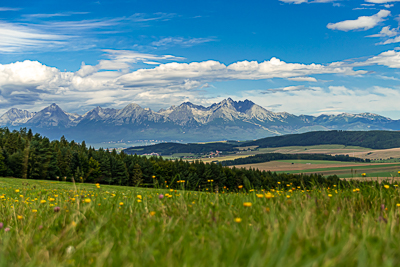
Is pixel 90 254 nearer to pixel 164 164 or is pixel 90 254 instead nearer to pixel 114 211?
pixel 114 211

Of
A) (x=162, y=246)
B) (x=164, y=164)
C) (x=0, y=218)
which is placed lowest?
(x=164, y=164)

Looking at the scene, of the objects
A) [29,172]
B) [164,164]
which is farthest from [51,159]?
[164,164]

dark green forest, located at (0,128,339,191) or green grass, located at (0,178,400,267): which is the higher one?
green grass, located at (0,178,400,267)

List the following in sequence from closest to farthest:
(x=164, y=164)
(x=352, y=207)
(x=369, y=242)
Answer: (x=369, y=242)
(x=352, y=207)
(x=164, y=164)

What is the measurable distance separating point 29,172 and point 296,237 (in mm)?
94785

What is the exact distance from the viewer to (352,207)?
5000 millimetres

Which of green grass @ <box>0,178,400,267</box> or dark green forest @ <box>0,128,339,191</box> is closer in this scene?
→ green grass @ <box>0,178,400,267</box>

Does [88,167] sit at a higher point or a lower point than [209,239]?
lower

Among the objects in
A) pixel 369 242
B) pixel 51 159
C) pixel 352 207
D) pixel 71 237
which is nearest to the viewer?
pixel 369 242

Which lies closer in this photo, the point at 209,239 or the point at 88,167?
the point at 209,239

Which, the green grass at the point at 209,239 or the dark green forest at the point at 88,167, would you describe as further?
the dark green forest at the point at 88,167

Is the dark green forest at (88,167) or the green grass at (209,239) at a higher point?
the green grass at (209,239)

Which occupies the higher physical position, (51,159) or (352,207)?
(352,207)

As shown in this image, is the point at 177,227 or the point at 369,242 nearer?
the point at 369,242
